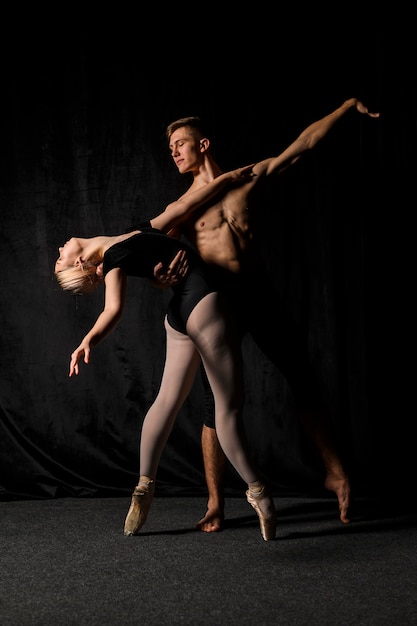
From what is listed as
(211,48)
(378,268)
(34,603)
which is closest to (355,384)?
(378,268)

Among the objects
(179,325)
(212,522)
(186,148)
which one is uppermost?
(186,148)

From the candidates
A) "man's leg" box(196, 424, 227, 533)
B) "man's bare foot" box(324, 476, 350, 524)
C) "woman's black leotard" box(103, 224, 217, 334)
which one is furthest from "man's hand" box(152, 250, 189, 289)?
"man's bare foot" box(324, 476, 350, 524)

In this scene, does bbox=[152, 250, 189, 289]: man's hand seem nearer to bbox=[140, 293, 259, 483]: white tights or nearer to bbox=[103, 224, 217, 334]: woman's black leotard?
bbox=[103, 224, 217, 334]: woman's black leotard

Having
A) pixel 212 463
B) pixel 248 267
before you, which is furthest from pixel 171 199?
pixel 212 463

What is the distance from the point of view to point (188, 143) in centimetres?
321

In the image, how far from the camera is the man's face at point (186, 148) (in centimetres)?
322

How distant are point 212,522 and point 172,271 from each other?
1.02 m

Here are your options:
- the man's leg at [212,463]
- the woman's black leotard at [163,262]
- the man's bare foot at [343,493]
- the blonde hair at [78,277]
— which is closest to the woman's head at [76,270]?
the blonde hair at [78,277]

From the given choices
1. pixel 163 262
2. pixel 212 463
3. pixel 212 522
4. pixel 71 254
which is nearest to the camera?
pixel 163 262

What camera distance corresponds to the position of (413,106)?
145 inches

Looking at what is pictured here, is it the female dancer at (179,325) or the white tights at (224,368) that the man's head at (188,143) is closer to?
the female dancer at (179,325)

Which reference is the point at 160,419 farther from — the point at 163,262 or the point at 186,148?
the point at 186,148

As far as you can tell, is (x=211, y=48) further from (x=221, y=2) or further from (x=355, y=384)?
(x=355, y=384)

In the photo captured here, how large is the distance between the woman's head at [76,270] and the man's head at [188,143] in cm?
54
